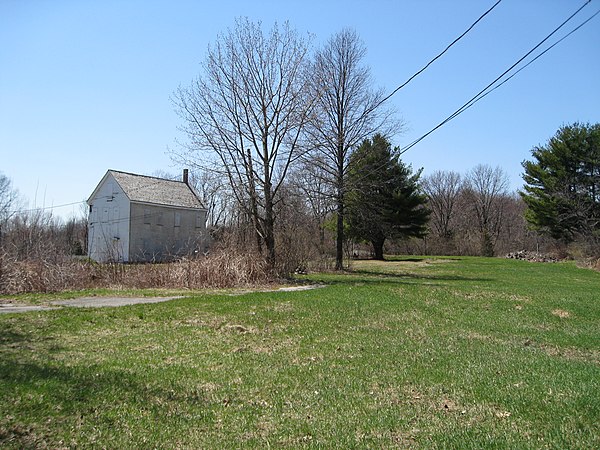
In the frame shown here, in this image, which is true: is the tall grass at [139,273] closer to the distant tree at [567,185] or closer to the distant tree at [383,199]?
the distant tree at [383,199]

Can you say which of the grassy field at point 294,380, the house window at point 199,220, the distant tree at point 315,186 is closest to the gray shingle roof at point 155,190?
the house window at point 199,220

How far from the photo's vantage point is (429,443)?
366 centimetres

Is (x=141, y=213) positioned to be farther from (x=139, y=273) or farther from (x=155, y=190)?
(x=139, y=273)

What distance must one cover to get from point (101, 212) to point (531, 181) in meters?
37.8

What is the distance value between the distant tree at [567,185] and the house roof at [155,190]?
29.1 metres

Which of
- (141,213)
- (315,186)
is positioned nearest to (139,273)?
(315,186)

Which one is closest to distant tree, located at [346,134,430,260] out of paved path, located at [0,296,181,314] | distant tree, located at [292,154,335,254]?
distant tree, located at [292,154,335,254]

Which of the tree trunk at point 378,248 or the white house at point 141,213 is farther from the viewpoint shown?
the tree trunk at point 378,248

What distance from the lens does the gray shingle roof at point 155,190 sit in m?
36.9

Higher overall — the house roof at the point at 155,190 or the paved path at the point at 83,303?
the house roof at the point at 155,190

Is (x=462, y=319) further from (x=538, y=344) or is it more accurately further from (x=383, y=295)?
(x=383, y=295)

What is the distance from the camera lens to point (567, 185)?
1517 inches

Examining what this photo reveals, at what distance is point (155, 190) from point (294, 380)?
35883mm

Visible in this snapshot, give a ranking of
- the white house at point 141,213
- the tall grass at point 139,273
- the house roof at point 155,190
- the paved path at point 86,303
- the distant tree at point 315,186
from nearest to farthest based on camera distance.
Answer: the paved path at point 86,303
the tall grass at point 139,273
the distant tree at point 315,186
the white house at point 141,213
the house roof at point 155,190
